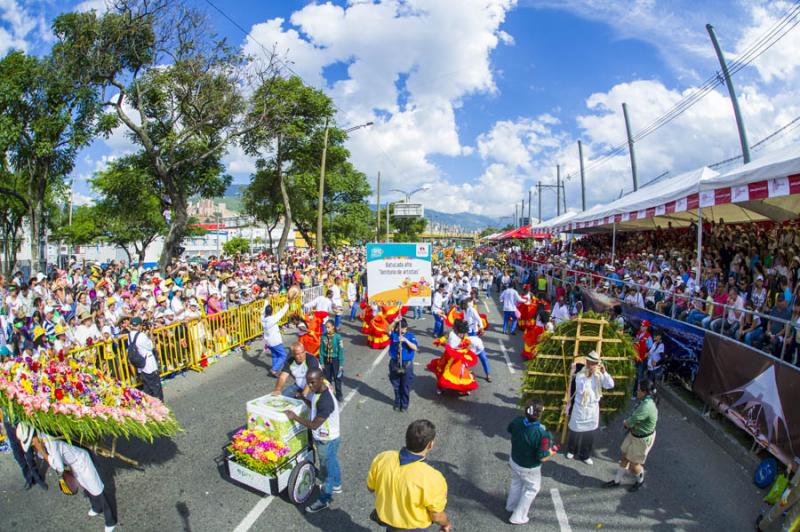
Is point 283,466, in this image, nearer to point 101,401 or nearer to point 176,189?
point 101,401

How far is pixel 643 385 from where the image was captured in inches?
200

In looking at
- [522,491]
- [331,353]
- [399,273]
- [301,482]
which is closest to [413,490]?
[522,491]

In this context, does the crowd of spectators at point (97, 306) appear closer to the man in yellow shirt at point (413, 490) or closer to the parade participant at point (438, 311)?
the parade participant at point (438, 311)

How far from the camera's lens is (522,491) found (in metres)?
4.43

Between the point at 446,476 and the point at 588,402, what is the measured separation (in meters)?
1.98

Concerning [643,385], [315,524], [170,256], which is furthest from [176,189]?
[643,385]

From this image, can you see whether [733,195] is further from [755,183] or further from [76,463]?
[76,463]

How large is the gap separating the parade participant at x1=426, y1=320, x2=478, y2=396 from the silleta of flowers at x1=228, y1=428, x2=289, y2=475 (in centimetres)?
375

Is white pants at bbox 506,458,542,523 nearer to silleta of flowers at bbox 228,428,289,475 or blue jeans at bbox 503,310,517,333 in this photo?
silleta of flowers at bbox 228,428,289,475

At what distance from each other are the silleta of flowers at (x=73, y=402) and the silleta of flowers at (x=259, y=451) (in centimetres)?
82

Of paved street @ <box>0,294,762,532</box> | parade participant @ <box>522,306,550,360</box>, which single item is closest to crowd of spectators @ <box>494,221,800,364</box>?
paved street @ <box>0,294,762,532</box>

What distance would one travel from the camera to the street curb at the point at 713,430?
18.4ft

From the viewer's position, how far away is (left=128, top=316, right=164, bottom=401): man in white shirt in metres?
6.81

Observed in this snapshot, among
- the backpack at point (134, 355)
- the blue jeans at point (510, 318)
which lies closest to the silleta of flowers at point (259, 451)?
the backpack at point (134, 355)
